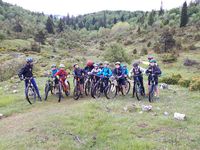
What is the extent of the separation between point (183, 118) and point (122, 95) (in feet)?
20.3

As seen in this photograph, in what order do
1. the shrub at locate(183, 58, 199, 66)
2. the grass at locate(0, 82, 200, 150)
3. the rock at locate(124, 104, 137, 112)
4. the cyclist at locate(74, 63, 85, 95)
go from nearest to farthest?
the grass at locate(0, 82, 200, 150), the rock at locate(124, 104, 137, 112), the cyclist at locate(74, 63, 85, 95), the shrub at locate(183, 58, 199, 66)

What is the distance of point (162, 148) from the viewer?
9.07 metres

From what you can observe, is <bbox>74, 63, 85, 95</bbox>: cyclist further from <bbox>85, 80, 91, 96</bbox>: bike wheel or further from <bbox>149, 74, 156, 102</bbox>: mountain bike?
<bbox>149, 74, 156, 102</bbox>: mountain bike

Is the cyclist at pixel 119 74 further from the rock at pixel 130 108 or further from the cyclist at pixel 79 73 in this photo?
the rock at pixel 130 108

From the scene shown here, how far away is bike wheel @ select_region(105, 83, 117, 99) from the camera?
660 inches

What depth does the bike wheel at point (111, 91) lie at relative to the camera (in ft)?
55.0

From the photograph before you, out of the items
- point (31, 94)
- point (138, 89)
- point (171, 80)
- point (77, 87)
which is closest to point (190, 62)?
point (171, 80)

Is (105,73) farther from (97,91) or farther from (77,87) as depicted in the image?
(77,87)

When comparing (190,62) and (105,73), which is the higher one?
(105,73)

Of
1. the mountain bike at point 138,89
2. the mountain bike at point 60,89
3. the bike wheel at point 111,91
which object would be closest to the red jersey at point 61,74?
the mountain bike at point 60,89

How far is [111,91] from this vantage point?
17.4 metres

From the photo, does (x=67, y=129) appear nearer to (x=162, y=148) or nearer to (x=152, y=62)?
(x=162, y=148)

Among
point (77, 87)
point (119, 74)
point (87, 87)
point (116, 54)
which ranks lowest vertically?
point (87, 87)

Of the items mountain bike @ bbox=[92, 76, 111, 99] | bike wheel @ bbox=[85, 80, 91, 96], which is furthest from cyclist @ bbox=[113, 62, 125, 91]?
bike wheel @ bbox=[85, 80, 91, 96]
